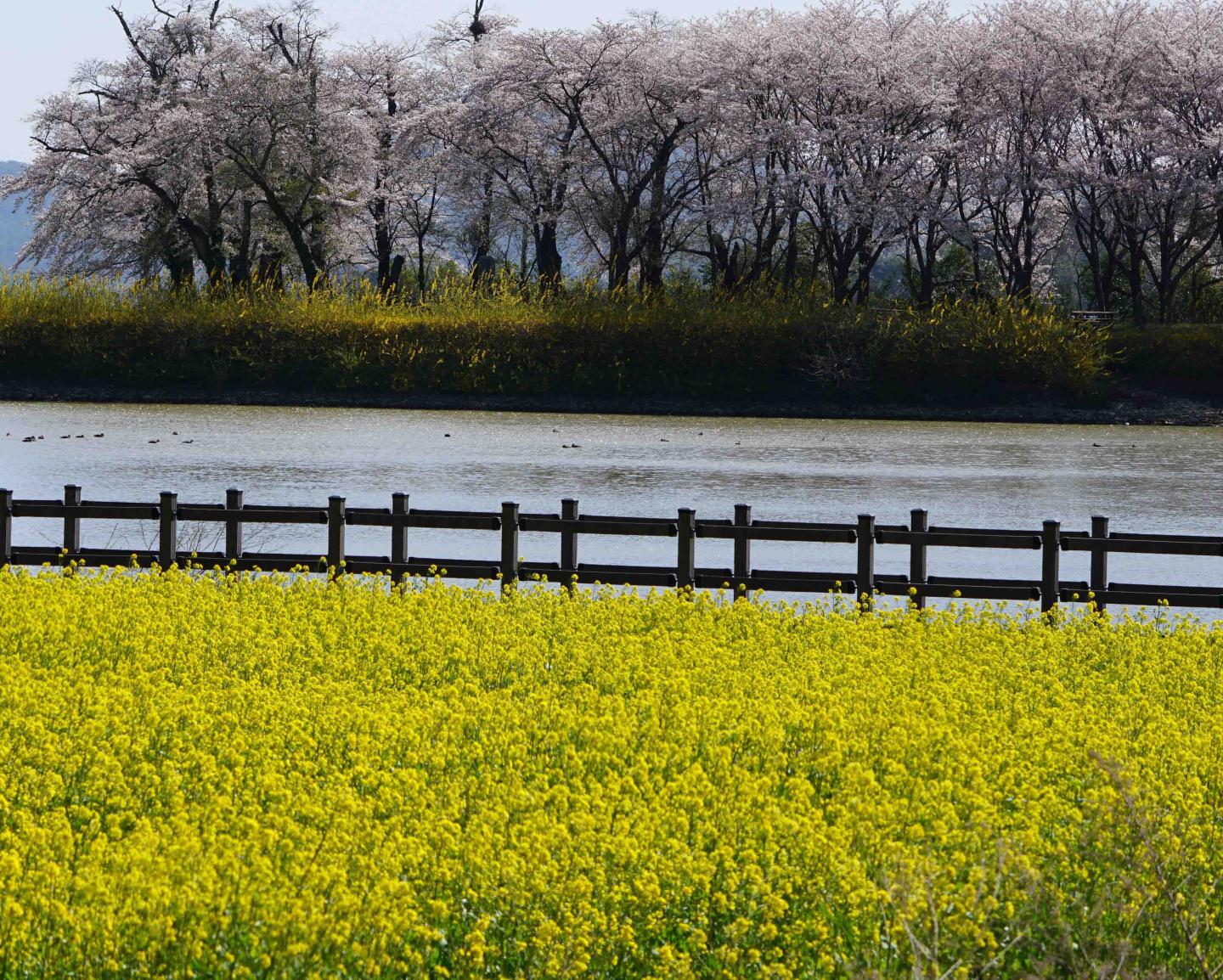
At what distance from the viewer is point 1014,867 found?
6.23 meters


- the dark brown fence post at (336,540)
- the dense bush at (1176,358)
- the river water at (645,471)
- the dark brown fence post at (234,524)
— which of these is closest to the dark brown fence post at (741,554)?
the dark brown fence post at (336,540)

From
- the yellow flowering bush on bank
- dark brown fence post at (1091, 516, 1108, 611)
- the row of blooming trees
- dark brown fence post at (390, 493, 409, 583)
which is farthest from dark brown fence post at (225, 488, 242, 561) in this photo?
the row of blooming trees

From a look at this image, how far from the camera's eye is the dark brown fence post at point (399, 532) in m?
13.1

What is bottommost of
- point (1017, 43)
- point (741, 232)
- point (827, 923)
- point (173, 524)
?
point (827, 923)

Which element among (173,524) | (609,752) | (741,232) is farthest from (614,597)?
(741,232)

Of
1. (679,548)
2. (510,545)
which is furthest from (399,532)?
(679,548)

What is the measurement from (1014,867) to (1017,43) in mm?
49604

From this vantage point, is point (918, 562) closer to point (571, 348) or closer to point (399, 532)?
point (399, 532)

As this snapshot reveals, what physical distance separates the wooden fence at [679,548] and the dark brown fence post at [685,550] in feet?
0.03

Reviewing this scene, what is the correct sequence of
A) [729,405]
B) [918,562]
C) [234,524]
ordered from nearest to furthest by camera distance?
1. [918,562]
2. [234,524]
3. [729,405]

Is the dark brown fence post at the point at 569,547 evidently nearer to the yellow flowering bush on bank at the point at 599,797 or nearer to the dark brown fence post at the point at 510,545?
the dark brown fence post at the point at 510,545

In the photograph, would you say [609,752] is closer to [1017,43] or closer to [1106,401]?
[1106,401]

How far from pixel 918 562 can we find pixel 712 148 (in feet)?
143

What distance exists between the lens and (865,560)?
12.5 metres
